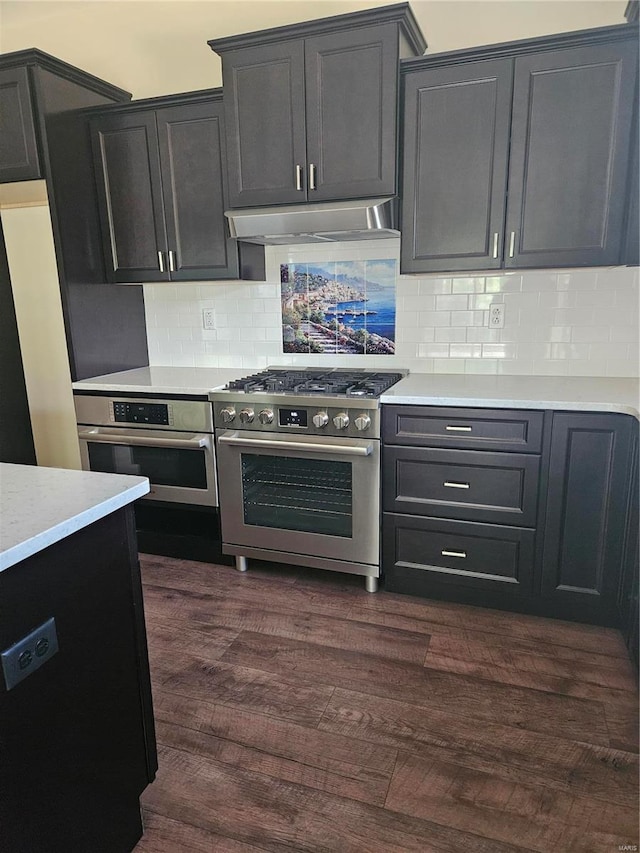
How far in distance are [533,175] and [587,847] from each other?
7.63ft

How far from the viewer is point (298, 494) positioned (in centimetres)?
275

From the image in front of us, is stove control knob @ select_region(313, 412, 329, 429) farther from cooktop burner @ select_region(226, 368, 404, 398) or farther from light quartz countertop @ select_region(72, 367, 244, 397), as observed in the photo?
light quartz countertop @ select_region(72, 367, 244, 397)

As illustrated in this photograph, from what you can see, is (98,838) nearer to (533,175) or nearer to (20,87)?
(533,175)

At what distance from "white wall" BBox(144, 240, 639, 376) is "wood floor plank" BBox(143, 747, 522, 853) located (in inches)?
79.7

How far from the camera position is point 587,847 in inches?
57.2

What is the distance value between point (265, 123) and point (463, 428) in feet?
5.44

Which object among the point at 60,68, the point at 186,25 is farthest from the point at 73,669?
the point at 186,25

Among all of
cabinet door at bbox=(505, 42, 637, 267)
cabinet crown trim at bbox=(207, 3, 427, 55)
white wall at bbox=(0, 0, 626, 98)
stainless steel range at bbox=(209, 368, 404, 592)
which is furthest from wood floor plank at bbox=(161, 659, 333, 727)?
white wall at bbox=(0, 0, 626, 98)

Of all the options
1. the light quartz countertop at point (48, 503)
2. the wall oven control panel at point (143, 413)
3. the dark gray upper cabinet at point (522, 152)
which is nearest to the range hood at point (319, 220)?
the dark gray upper cabinet at point (522, 152)

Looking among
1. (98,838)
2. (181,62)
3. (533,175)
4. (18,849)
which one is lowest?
(98,838)

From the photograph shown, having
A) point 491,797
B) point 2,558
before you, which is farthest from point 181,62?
point 491,797

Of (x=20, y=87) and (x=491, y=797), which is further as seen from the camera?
(x=20, y=87)

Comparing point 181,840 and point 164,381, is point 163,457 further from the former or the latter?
point 181,840

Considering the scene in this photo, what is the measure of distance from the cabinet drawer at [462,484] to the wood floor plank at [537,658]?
486 millimetres
